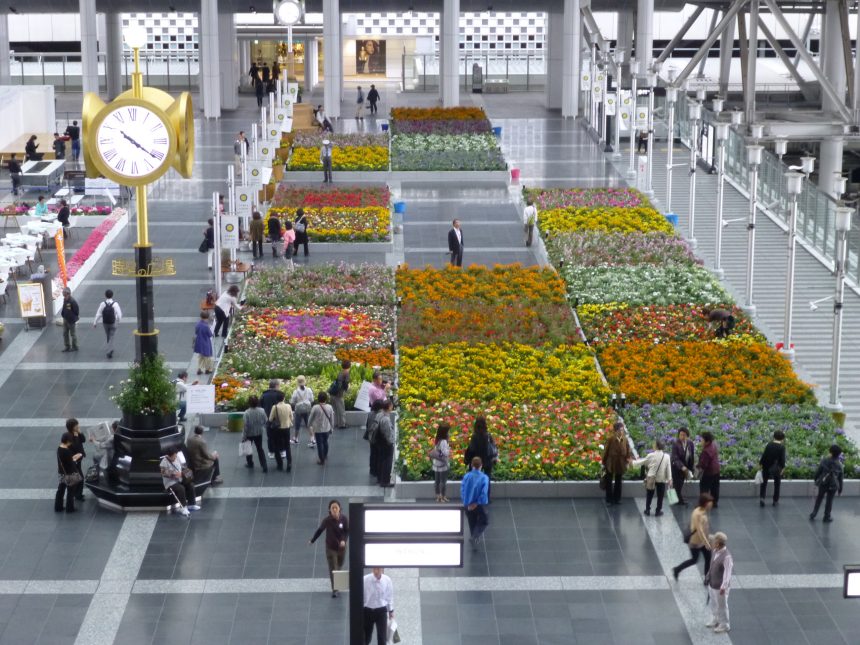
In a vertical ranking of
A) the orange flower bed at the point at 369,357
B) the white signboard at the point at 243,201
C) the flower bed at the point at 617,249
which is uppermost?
the white signboard at the point at 243,201

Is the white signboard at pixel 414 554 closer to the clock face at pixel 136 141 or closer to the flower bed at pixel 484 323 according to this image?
the clock face at pixel 136 141

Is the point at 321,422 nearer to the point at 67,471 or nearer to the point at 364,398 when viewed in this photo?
the point at 364,398

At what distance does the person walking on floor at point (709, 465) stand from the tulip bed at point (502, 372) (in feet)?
5.64

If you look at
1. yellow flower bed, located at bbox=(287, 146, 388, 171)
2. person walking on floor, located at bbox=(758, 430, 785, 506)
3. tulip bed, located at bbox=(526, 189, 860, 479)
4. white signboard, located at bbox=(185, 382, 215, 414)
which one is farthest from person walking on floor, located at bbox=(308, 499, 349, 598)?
yellow flower bed, located at bbox=(287, 146, 388, 171)

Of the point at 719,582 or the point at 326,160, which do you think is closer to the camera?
the point at 719,582

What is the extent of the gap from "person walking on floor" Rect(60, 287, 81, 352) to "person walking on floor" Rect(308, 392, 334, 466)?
7681 millimetres

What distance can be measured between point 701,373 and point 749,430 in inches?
106

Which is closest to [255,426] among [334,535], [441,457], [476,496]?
[441,457]

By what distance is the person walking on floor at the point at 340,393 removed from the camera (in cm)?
2417

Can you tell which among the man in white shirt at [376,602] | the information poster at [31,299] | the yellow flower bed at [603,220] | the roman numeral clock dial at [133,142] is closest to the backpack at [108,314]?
the information poster at [31,299]

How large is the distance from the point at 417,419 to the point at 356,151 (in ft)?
85.1

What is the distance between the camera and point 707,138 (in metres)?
42.3

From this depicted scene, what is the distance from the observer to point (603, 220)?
37.9 meters

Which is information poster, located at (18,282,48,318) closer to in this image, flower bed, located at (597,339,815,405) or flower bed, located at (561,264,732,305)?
flower bed, located at (561,264,732,305)
